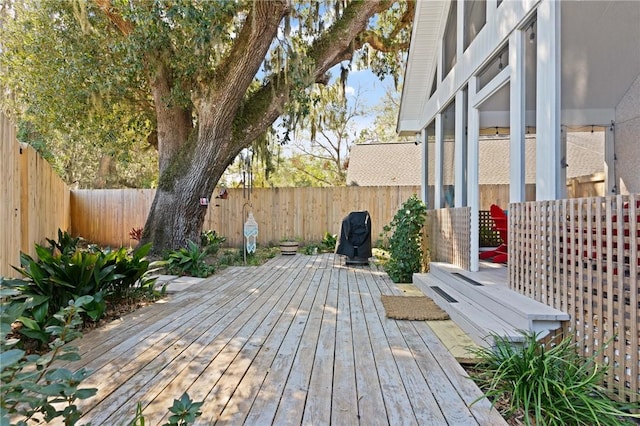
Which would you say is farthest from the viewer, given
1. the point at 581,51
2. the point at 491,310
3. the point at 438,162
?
the point at 438,162

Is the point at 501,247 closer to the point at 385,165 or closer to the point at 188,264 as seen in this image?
the point at 188,264

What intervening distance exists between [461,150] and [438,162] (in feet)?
2.92

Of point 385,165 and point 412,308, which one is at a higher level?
A: point 385,165

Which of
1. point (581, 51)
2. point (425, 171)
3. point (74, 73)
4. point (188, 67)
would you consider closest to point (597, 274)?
point (581, 51)

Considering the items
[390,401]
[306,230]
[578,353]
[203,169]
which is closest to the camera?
[390,401]

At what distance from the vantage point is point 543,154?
284cm

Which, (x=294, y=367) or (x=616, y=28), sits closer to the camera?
(x=294, y=367)

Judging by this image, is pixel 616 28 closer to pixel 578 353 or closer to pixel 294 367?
pixel 578 353

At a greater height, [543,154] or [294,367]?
[543,154]

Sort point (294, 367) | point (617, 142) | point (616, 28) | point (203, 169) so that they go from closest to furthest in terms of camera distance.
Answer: point (294, 367)
point (616, 28)
point (617, 142)
point (203, 169)

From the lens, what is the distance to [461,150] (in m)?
4.76

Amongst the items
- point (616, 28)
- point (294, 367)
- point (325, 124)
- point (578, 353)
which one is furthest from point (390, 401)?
point (325, 124)

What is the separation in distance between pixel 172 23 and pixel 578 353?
6.49 metres

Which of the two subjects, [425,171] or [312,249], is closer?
[425,171]
